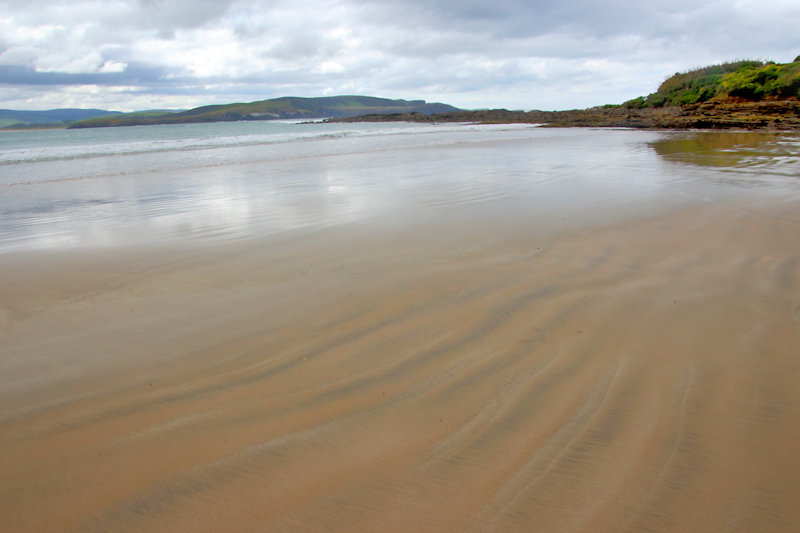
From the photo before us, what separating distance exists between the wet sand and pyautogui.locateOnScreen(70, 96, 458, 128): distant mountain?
114 meters

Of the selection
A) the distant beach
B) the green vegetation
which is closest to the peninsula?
the green vegetation

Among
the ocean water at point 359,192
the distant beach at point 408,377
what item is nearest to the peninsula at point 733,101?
the ocean water at point 359,192

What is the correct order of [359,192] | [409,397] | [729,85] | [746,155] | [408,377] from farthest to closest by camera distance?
[729,85]
[746,155]
[359,192]
[408,377]
[409,397]

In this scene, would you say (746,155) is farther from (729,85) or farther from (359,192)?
(729,85)

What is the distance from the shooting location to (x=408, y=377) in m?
2.35

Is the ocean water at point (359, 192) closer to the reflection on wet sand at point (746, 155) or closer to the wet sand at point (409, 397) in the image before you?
the reflection on wet sand at point (746, 155)

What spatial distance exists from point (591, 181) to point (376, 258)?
211 inches

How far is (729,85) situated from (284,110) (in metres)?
121

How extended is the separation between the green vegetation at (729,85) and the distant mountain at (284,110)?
3004 inches

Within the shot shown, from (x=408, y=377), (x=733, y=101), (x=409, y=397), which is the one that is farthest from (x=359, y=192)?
(x=733, y=101)

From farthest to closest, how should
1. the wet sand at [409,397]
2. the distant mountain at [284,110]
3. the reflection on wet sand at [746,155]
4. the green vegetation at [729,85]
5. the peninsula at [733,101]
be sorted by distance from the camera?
the distant mountain at [284,110] < the green vegetation at [729,85] < the peninsula at [733,101] < the reflection on wet sand at [746,155] < the wet sand at [409,397]

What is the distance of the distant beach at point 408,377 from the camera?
1.63 meters

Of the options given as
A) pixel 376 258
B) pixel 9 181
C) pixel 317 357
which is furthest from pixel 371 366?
pixel 9 181

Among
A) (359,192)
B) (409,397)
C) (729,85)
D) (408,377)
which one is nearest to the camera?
(409,397)
